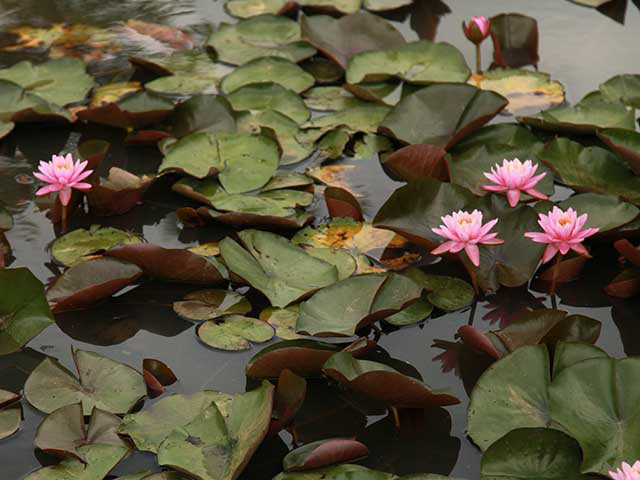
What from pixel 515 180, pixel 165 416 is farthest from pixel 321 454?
pixel 515 180

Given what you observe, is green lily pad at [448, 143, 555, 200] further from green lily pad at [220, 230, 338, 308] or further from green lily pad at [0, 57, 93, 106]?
green lily pad at [0, 57, 93, 106]

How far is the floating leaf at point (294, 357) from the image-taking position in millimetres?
1812

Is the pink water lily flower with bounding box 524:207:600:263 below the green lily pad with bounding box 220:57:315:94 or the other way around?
the other way around

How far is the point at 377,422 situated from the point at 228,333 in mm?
401

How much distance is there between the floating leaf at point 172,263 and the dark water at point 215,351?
1.6 inches

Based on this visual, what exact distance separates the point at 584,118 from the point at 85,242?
1.42 metres

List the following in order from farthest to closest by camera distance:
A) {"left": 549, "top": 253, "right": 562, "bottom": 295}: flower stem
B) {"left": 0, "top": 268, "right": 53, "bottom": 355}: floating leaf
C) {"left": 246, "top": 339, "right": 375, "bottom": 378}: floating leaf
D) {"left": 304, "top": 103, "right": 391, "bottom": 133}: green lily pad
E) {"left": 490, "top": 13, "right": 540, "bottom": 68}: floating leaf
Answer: {"left": 490, "top": 13, "right": 540, "bottom": 68}: floating leaf < {"left": 304, "top": 103, "right": 391, "bottom": 133}: green lily pad < {"left": 549, "top": 253, "right": 562, "bottom": 295}: flower stem < {"left": 0, "top": 268, "right": 53, "bottom": 355}: floating leaf < {"left": 246, "top": 339, "right": 375, "bottom": 378}: floating leaf

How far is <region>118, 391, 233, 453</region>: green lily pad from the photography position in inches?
67.6

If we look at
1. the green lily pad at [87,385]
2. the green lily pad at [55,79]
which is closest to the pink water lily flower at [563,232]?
the green lily pad at [87,385]

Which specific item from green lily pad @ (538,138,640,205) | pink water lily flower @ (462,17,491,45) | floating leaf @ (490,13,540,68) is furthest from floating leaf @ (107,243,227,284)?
floating leaf @ (490,13,540,68)

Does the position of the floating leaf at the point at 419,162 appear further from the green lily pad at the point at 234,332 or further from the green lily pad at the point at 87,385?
the green lily pad at the point at 87,385

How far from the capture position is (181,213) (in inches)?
95.6

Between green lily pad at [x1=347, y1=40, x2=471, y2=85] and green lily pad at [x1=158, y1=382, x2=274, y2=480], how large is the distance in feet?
5.16

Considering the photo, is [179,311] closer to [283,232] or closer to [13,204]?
[283,232]
